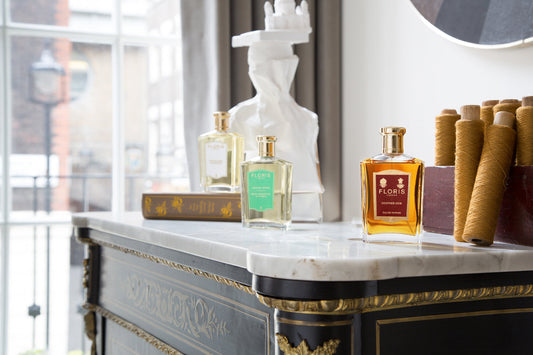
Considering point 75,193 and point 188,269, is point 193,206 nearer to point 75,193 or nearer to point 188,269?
point 188,269

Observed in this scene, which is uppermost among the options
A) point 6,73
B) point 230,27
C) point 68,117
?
point 230,27

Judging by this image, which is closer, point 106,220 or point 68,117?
point 106,220

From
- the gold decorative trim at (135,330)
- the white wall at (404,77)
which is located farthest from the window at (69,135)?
the gold decorative trim at (135,330)

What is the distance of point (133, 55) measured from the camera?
2432 mm

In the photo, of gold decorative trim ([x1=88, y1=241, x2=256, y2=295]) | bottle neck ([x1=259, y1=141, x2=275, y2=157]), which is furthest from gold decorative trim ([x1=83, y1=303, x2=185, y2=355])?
bottle neck ([x1=259, y1=141, x2=275, y2=157])

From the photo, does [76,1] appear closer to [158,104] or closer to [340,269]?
[158,104]

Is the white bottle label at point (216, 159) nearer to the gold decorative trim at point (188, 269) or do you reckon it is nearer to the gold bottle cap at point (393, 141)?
the gold decorative trim at point (188, 269)

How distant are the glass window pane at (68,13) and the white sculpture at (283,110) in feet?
3.78

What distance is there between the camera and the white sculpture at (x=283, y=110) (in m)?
1.35

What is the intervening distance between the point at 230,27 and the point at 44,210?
99 cm

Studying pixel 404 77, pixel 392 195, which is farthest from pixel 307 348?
pixel 404 77

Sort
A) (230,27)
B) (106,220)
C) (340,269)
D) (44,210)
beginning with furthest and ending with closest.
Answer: (44,210), (230,27), (106,220), (340,269)

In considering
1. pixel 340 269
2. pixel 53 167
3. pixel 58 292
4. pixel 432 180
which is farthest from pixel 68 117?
pixel 340 269

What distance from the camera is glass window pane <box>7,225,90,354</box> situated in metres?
2.35
